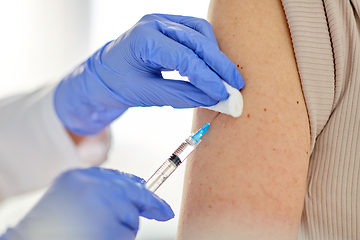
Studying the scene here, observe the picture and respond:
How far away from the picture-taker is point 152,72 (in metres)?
1.07

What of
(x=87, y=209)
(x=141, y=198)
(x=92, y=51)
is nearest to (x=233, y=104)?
(x=141, y=198)

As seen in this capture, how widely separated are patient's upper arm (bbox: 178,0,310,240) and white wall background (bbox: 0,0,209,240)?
1290 mm

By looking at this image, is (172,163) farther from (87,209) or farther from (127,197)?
(87,209)

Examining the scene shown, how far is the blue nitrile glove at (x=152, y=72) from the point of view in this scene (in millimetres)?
845

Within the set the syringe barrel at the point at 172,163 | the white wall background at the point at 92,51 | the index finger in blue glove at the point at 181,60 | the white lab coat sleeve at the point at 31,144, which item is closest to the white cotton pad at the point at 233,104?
the index finger in blue glove at the point at 181,60

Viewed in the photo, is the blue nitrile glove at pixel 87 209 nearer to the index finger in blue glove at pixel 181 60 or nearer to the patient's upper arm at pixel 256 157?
the patient's upper arm at pixel 256 157

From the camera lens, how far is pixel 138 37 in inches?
37.3

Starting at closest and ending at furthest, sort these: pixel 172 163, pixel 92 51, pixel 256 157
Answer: pixel 256 157
pixel 172 163
pixel 92 51

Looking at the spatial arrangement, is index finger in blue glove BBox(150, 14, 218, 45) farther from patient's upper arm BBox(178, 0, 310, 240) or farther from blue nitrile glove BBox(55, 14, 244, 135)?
patient's upper arm BBox(178, 0, 310, 240)

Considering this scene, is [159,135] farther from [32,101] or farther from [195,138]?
[195,138]

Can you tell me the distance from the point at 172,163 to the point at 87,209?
0.98 feet

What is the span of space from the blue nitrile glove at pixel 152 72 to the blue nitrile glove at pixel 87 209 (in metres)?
0.36

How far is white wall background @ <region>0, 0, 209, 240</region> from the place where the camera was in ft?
5.68

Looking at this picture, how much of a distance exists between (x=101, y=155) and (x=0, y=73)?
2.73 feet
